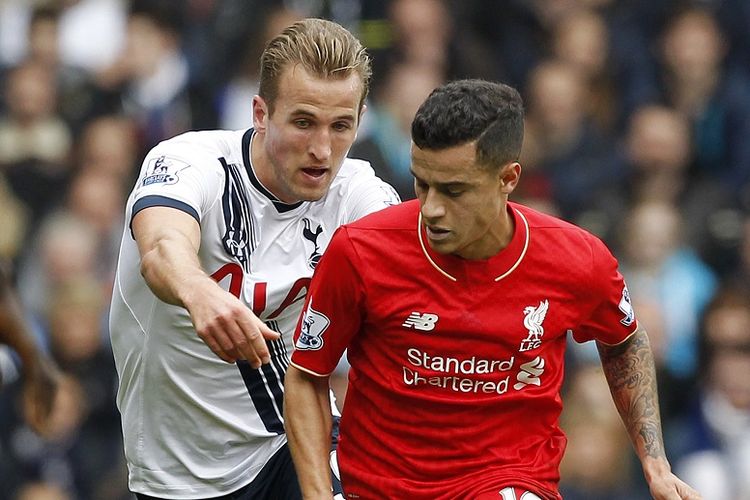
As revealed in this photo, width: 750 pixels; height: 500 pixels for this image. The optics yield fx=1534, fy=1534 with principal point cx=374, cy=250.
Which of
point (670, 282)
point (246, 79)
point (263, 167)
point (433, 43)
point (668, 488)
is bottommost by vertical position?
point (670, 282)

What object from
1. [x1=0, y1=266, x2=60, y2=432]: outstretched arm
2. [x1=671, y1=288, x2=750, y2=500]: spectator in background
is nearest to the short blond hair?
[x1=0, y1=266, x2=60, y2=432]: outstretched arm

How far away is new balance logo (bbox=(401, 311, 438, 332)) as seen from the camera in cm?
439

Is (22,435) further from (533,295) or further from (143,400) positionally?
(533,295)

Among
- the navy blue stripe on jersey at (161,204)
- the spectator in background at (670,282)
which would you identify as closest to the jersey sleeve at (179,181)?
the navy blue stripe on jersey at (161,204)

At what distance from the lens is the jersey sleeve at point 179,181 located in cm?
465

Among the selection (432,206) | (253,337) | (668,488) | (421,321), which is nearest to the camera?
(253,337)

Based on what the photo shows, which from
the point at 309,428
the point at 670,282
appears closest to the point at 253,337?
the point at 309,428

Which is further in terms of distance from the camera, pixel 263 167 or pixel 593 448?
pixel 593 448

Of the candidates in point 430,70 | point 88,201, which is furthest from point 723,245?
point 88,201

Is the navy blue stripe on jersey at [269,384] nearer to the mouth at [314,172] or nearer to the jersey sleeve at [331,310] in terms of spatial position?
the mouth at [314,172]

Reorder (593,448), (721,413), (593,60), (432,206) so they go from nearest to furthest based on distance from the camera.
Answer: (432,206) → (593,448) → (721,413) → (593,60)

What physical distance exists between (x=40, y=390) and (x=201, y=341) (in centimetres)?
221

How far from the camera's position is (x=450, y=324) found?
4.41m

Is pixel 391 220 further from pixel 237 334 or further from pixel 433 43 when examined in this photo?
pixel 433 43
